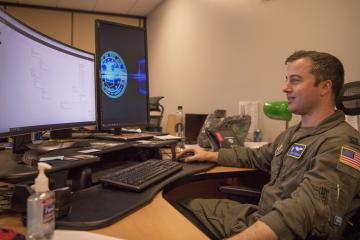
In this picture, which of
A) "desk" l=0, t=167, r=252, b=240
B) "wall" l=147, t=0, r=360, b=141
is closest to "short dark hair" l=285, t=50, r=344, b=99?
"wall" l=147, t=0, r=360, b=141

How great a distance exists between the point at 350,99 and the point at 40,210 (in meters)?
1.08

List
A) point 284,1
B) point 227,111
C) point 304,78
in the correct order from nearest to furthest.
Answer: point 304,78, point 284,1, point 227,111

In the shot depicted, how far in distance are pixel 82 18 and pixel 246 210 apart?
4.60m

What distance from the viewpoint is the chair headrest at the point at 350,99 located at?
44.4 inches

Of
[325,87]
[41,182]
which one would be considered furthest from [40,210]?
[325,87]

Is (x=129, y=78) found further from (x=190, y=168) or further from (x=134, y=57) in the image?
(x=190, y=168)

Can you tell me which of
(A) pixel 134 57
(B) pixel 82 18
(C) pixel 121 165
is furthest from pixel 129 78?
(B) pixel 82 18

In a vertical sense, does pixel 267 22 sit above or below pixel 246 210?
above

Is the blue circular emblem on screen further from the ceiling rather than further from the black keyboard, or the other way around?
the ceiling

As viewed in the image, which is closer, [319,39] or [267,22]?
[319,39]

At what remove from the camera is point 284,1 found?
212 cm

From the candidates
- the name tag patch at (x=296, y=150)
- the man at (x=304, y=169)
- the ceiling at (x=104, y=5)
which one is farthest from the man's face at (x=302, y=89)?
the ceiling at (x=104, y=5)

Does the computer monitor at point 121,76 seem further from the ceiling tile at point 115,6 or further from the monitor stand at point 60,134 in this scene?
the ceiling tile at point 115,6

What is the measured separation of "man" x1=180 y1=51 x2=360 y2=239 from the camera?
36.0 inches
